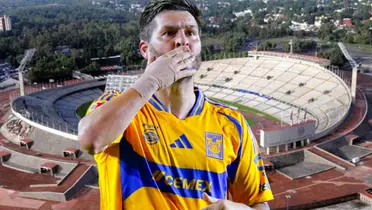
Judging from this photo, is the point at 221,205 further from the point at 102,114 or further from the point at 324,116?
the point at 324,116

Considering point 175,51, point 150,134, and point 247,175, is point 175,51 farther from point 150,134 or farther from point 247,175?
point 247,175

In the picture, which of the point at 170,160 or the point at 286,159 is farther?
the point at 286,159

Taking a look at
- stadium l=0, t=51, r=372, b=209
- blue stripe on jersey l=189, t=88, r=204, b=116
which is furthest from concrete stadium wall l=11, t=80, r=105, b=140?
blue stripe on jersey l=189, t=88, r=204, b=116

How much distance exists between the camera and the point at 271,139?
1930 centimetres

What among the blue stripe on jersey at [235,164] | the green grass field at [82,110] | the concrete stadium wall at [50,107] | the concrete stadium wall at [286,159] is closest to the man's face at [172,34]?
the blue stripe on jersey at [235,164]

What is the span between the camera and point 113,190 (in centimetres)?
291

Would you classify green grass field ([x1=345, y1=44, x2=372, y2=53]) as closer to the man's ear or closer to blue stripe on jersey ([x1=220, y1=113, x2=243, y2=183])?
blue stripe on jersey ([x1=220, y1=113, x2=243, y2=183])

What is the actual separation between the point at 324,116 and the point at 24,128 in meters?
17.5

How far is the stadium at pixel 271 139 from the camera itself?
16.6 m

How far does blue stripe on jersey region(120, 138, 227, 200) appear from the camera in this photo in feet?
9.55

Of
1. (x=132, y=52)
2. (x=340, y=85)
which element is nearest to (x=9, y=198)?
(x=340, y=85)

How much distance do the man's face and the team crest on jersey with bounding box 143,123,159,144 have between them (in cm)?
48

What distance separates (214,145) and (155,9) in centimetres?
104

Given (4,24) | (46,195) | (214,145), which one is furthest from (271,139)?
(4,24)
